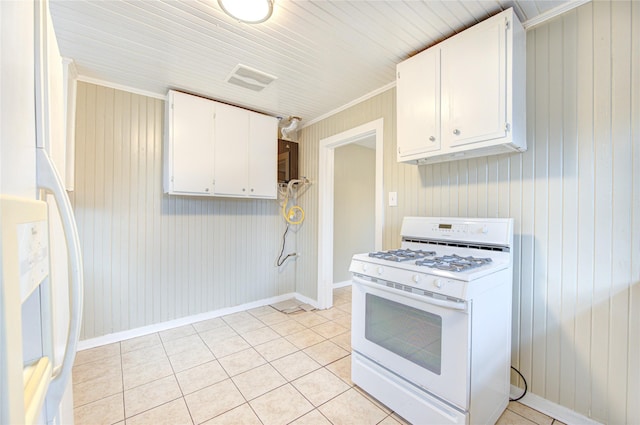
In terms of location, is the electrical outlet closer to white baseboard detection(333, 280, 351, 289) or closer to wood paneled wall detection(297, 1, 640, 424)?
wood paneled wall detection(297, 1, 640, 424)

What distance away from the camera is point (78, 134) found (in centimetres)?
238

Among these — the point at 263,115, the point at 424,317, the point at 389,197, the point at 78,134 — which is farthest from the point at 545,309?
the point at 78,134

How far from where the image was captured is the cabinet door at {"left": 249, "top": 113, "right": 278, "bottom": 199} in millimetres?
3105

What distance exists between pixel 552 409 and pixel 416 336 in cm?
97

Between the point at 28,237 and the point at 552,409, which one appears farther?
the point at 552,409

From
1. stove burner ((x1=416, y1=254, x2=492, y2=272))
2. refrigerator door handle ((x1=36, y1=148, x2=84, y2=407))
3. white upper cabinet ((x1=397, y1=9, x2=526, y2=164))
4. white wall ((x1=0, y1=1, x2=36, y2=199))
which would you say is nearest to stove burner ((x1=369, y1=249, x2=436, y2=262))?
stove burner ((x1=416, y1=254, x2=492, y2=272))

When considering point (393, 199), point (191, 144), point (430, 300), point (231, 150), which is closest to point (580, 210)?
point (430, 300)

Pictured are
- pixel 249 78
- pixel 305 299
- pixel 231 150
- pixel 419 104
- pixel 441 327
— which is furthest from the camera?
pixel 305 299

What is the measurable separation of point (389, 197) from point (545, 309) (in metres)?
1.37

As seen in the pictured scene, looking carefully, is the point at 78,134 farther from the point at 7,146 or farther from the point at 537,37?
the point at 537,37

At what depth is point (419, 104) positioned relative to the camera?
1951mm

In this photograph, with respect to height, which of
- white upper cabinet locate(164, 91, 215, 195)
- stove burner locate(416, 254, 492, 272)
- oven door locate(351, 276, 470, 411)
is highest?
white upper cabinet locate(164, 91, 215, 195)

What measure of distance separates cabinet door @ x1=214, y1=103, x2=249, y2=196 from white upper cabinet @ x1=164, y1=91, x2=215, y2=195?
0.24 ft

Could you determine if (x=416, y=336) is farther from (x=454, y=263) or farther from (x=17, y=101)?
(x=17, y=101)
